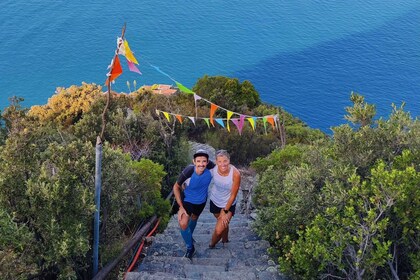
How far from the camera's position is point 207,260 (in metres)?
7.09

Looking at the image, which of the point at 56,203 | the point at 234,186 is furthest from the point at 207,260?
the point at 56,203

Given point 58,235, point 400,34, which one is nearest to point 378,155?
point 58,235

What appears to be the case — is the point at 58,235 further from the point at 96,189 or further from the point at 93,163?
the point at 93,163

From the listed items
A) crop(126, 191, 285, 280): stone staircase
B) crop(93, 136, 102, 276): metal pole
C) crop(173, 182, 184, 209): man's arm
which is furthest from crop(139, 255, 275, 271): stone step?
crop(93, 136, 102, 276): metal pole

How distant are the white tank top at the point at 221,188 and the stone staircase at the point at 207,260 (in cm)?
88

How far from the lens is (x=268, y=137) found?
62.8ft

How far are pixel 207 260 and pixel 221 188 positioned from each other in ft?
3.83

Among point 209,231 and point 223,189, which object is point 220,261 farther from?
point 209,231

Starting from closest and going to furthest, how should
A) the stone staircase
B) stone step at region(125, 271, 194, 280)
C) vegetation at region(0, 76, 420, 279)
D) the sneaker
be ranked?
1. vegetation at region(0, 76, 420, 279)
2. stone step at region(125, 271, 194, 280)
3. the stone staircase
4. the sneaker

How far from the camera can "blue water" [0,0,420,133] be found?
3092 centimetres

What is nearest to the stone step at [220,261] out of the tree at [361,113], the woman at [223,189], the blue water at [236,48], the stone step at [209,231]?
the woman at [223,189]

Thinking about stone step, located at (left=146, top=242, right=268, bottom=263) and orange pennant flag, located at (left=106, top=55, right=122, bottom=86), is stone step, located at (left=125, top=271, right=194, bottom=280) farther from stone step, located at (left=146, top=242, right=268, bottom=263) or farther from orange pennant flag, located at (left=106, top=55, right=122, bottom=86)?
orange pennant flag, located at (left=106, top=55, right=122, bottom=86)

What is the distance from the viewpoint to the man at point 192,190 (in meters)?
6.65

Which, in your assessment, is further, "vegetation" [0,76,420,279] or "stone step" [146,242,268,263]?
"stone step" [146,242,268,263]
